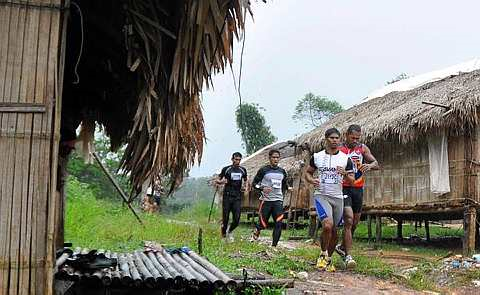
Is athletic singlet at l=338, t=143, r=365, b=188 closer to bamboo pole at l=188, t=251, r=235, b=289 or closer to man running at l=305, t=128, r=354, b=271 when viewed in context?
man running at l=305, t=128, r=354, b=271

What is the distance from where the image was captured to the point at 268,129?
114 feet

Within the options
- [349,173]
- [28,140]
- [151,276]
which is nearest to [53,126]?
[28,140]

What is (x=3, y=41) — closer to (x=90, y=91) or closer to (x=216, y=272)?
(x=90, y=91)

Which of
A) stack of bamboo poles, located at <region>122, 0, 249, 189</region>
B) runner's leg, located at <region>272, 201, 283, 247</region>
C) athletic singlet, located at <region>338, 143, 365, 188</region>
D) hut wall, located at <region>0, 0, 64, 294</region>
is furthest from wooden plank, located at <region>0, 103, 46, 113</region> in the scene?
runner's leg, located at <region>272, 201, 283, 247</region>

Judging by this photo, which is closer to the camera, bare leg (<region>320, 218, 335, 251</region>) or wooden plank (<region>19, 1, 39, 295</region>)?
wooden plank (<region>19, 1, 39, 295</region>)

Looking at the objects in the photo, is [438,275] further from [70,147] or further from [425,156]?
[70,147]

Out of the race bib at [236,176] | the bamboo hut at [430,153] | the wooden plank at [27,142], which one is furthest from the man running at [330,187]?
Result: the wooden plank at [27,142]

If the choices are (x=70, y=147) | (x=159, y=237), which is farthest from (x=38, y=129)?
(x=159, y=237)

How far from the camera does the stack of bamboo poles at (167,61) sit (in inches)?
157

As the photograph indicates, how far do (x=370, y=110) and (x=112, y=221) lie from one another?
681 centimetres

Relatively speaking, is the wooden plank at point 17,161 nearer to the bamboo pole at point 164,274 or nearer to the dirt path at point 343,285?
the bamboo pole at point 164,274

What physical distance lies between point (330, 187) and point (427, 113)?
4489 millimetres

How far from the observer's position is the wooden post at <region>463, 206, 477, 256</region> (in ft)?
33.7

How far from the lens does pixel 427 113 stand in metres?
11.0
